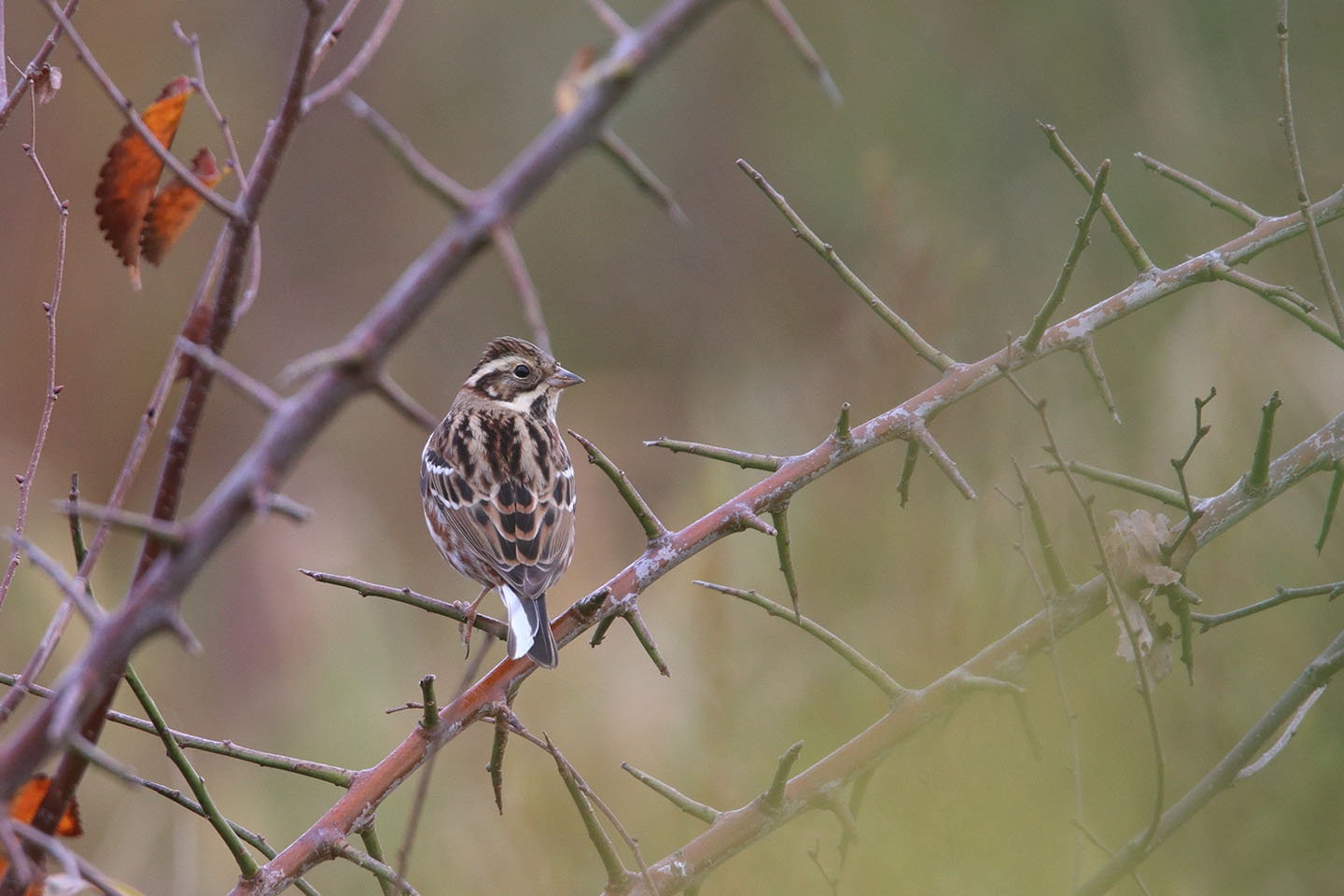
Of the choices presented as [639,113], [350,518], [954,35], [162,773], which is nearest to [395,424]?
[350,518]

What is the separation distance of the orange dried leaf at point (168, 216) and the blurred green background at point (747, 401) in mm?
1638

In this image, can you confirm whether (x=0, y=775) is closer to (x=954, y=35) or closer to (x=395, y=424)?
(x=395, y=424)

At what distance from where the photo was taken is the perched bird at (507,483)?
4492 mm

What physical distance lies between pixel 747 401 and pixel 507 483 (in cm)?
338

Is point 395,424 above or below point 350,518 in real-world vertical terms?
above

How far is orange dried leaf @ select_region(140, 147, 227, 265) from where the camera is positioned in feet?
6.40

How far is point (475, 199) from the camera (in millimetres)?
1131

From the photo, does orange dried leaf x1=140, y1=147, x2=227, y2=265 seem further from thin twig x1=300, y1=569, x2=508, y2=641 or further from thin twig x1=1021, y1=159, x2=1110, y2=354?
thin twig x1=1021, y1=159, x2=1110, y2=354

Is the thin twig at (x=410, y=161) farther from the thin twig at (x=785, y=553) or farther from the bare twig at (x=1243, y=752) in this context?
the bare twig at (x=1243, y=752)

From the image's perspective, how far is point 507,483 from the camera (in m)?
4.88

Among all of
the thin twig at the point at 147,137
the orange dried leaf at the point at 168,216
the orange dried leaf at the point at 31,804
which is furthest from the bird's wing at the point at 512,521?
the thin twig at the point at 147,137

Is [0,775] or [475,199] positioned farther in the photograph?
[0,775]

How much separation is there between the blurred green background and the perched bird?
67cm

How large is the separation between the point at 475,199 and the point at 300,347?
991cm
